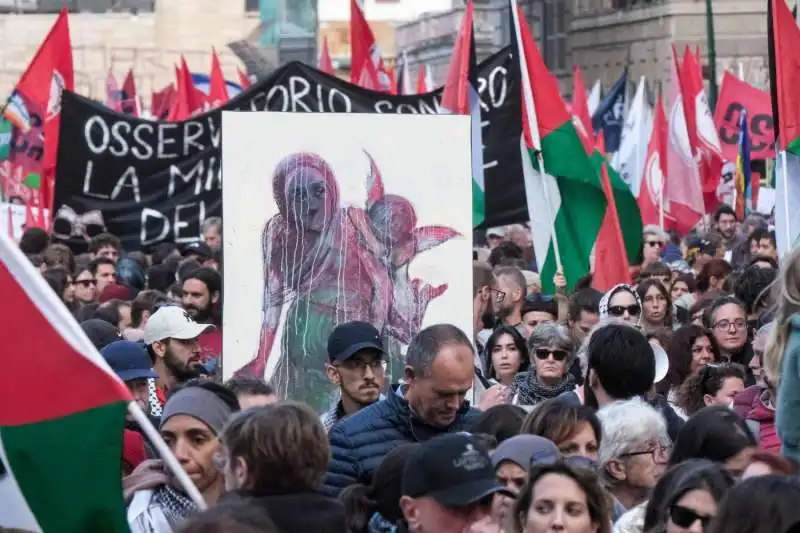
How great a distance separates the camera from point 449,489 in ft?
18.4

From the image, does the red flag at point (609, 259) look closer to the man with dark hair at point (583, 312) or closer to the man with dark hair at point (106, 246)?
the man with dark hair at point (583, 312)

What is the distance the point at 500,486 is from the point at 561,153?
7.77 m

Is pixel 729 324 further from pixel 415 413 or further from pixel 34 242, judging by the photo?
pixel 34 242

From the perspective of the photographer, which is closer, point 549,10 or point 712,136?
point 712,136

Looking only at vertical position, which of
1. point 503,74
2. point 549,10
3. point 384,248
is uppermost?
point 549,10

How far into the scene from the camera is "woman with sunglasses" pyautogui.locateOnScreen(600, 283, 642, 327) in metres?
10.5

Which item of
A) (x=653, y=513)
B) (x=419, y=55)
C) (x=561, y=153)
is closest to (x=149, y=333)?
(x=653, y=513)

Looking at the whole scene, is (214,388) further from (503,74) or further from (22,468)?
(503,74)

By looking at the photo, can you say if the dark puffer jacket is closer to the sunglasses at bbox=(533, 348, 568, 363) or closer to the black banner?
the sunglasses at bbox=(533, 348, 568, 363)

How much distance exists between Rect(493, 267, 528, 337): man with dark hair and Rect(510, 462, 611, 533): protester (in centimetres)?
556

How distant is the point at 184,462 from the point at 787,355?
168 cm

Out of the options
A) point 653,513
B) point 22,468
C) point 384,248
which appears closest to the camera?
point 22,468

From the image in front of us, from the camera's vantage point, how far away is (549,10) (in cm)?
5491

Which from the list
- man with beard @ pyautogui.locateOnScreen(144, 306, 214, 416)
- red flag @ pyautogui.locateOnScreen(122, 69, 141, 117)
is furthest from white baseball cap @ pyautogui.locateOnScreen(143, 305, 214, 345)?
red flag @ pyautogui.locateOnScreen(122, 69, 141, 117)
